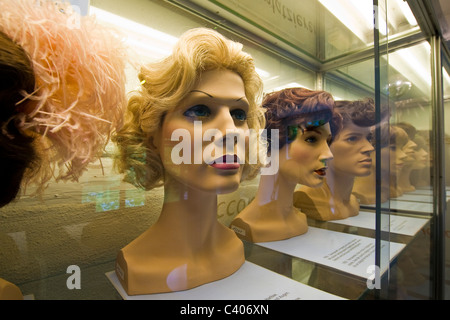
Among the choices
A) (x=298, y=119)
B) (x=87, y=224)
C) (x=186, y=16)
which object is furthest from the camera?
(x=298, y=119)

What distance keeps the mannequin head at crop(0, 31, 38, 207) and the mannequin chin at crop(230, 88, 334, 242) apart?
0.93m

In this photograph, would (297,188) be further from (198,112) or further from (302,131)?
(198,112)

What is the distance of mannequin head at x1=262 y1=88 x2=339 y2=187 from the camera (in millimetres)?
1271

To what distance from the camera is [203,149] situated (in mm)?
775

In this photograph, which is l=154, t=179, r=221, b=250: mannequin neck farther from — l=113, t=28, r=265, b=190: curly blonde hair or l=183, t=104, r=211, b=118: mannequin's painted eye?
l=183, t=104, r=211, b=118: mannequin's painted eye

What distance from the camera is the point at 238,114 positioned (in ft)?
2.90

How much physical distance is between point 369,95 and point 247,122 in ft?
1.74

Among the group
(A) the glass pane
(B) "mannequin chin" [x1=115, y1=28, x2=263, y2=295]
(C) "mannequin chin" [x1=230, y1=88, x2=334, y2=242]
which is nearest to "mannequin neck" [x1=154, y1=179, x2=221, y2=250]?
(B) "mannequin chin" [x1=115, y1=28, x2=263, y2=295]

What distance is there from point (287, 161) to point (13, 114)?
1106mm

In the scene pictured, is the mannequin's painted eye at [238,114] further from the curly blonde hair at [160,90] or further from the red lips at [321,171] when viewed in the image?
the red lips at [321,171]

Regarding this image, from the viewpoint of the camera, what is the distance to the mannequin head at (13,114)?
0.50 metres

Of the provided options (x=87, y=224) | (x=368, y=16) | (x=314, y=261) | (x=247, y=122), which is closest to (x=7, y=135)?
(x=87, y=224)

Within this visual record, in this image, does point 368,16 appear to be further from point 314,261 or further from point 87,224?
point 87,224

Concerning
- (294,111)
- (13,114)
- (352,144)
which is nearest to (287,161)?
(294,111)
